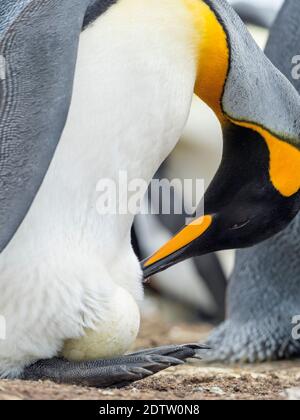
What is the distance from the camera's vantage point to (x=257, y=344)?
187 inches

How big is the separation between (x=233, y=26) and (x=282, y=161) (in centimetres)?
43

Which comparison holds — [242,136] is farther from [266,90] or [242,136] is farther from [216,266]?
[216,266]

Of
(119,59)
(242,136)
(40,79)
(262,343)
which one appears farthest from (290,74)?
(40,79)

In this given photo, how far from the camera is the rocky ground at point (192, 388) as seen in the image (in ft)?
7.86

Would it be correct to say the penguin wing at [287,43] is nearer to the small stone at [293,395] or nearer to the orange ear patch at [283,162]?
the orange ear patch at [283,162]

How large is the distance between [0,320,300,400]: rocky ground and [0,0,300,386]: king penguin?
137 mm

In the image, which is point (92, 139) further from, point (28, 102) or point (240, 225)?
point (240, 225)

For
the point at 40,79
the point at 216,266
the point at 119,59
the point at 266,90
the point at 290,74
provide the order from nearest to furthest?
the point at 40,79
the point at 119,59
the point at 266,90
the point at 290,74
the point at 216,266

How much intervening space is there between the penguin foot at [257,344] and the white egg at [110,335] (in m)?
1.77

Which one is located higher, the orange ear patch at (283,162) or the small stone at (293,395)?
the orange ear patch at (283,162)

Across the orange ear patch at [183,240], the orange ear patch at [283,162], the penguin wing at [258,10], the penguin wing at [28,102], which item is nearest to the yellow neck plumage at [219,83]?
the orange ear patch at [283,162]

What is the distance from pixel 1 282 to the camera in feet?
9.01

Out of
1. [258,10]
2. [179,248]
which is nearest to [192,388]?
[179,248]

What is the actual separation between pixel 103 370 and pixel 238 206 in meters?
0.73
